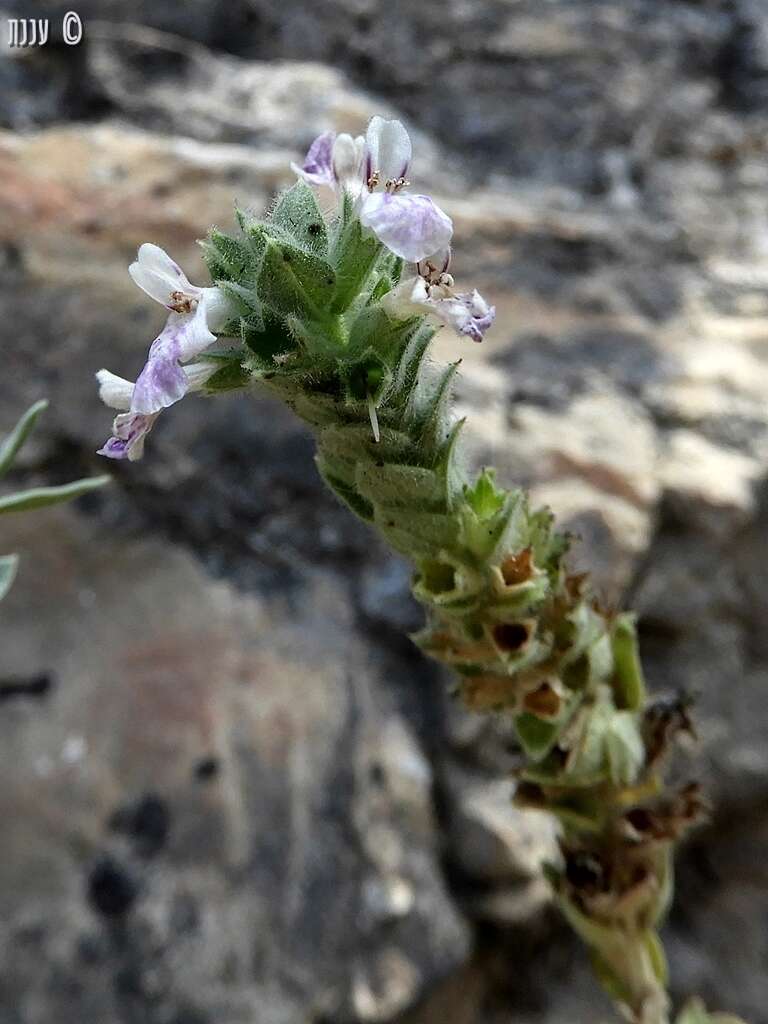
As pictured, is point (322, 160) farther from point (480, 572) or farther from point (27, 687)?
point (27, 687)

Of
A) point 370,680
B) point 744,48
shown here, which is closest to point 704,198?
point 744,48

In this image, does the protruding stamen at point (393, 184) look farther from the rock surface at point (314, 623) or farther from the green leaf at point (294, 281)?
the rock surface at point (314, 623)

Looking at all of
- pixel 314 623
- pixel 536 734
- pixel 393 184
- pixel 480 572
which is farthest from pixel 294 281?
pixel 314 623

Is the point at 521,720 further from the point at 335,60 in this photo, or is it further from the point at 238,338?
the point at 335,60

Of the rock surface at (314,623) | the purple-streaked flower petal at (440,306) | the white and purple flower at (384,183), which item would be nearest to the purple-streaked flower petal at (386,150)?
the white and purple flower at (384,183)

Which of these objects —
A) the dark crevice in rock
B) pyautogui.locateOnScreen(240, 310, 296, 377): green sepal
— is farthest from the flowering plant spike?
the dark crevice in rock

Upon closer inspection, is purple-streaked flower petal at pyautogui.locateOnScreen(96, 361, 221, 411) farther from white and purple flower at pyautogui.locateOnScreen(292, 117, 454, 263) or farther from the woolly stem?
white and purple flower at pyautogui.locateOnScreen(292, 117, 454, 263)
